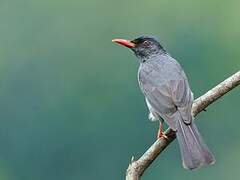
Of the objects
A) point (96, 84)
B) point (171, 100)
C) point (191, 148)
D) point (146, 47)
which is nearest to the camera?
point (191, 148)

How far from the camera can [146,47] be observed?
4.97 m

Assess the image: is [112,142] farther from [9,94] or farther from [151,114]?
[151,114]

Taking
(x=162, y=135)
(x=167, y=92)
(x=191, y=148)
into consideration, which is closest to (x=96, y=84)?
(x=167, y=92)

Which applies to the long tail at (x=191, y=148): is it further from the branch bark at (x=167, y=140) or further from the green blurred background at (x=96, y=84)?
the green blurred background at (x=96, y=84)

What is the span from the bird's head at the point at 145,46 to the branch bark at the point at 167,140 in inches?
35.7

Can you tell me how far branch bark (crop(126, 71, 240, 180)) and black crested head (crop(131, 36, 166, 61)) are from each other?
0.90 metres

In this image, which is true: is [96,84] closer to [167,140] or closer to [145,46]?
[145,46]

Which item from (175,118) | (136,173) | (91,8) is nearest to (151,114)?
(175,118)

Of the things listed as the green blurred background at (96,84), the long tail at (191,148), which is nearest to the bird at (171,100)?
the long tail at (191,148)

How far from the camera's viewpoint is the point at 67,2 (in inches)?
365

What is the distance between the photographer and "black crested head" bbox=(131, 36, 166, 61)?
195 inches

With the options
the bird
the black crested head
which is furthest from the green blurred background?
the bird

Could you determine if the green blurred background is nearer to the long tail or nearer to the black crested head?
the black crested head

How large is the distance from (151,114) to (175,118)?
306mm
